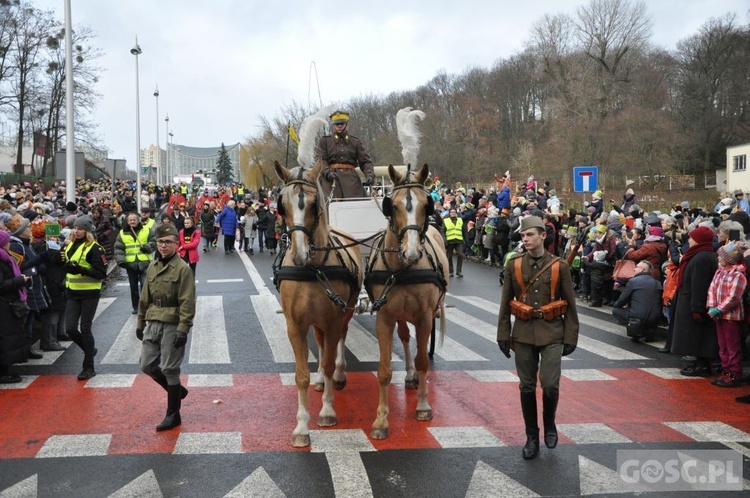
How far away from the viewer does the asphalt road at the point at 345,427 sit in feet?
18.6

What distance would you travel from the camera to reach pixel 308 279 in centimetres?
679

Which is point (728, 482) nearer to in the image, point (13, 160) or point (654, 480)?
point (654, 480)

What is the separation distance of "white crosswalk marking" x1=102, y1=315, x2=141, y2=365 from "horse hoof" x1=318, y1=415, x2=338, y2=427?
12.7 feet

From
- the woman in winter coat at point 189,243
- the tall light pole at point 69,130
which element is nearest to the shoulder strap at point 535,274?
the woman in winter coat at point 189,243

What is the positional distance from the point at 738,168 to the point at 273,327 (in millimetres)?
49745

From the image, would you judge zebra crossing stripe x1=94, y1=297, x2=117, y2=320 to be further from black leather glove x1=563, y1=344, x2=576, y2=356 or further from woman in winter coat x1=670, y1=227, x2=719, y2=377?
woman in winter coat x1=670, y1=227, x2=719, y2=377

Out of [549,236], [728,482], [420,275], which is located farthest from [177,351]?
[549,236]

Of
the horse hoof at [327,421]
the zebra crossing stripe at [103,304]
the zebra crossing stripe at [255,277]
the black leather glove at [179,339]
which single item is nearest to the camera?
the black leather glove at [179,339]

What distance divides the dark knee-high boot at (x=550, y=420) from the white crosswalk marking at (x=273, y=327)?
4.43 m

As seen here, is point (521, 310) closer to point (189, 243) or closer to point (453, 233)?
point (189, 243)

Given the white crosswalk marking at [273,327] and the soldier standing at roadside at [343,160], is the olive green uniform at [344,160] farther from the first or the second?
the white crosswalk marking at [273,327]

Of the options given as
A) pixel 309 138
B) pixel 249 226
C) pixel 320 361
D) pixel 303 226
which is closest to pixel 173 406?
pixel 320 361

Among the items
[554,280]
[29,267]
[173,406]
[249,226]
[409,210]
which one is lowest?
[173,406]

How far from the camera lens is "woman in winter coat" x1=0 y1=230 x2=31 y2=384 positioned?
337 inches
